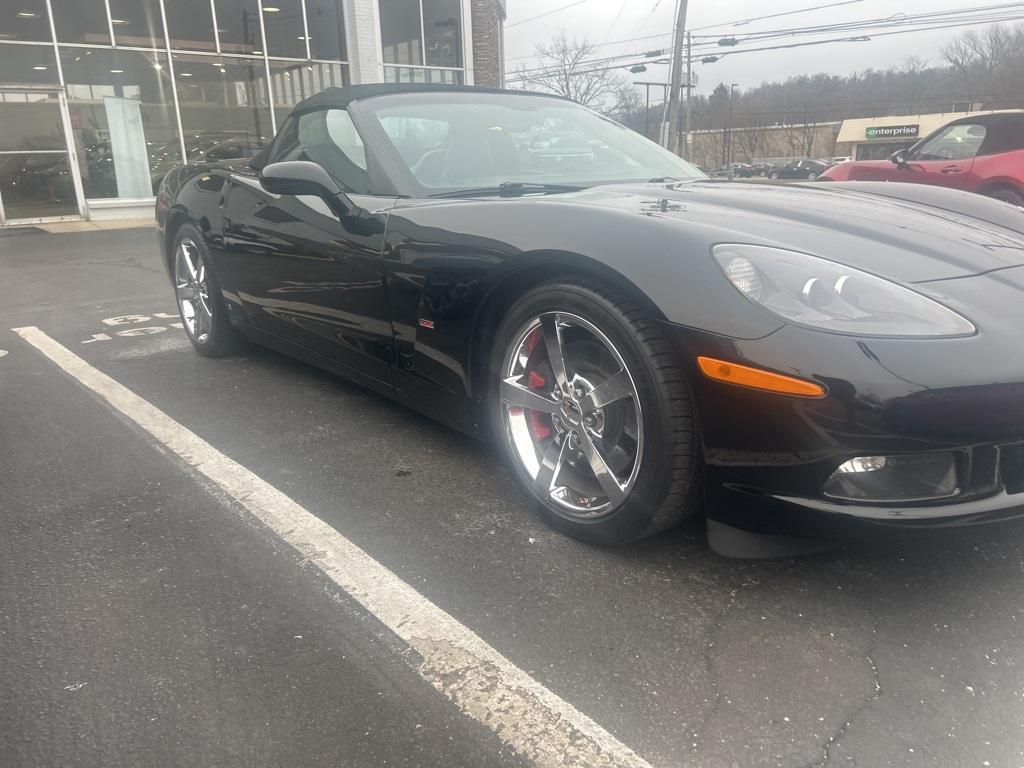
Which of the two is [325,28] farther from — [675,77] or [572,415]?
[572,415]

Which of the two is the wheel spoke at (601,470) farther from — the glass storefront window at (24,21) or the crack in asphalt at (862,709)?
the glass storefront window at (24,21)

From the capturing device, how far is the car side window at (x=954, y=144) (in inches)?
343

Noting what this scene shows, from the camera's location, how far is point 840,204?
2.51 metres

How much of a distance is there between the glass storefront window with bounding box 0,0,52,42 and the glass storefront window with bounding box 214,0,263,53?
3.10 m

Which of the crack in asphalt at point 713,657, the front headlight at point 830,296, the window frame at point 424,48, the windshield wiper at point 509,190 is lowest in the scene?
the crack in asphalt at point 713,657

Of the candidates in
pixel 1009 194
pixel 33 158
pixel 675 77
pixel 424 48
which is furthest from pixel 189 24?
pixel 1009 194

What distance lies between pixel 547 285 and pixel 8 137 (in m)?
15.9

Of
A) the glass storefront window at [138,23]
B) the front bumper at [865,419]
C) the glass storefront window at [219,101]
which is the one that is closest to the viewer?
the front bumper at [865,419]

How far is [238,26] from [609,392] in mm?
16764

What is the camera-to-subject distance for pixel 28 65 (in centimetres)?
1445

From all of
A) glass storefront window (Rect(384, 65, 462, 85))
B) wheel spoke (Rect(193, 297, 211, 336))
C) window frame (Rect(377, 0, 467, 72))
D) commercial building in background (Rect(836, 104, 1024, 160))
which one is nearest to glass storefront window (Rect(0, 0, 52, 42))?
window frame (Rect(377, 0, 467, 72))

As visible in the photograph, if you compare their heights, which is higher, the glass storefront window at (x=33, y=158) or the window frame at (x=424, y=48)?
the window frame at (x=424, y=48)

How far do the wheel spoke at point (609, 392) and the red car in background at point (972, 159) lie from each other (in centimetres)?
721

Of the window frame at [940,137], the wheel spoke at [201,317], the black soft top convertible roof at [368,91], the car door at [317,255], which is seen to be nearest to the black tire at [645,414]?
the car door at [317,255]
